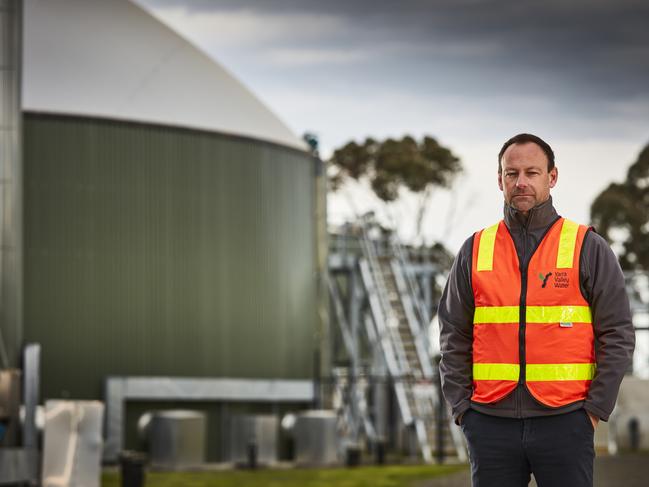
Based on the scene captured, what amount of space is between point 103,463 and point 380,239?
15.7 meters

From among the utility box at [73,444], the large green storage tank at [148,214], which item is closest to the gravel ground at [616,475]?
the utility box at [73,444]

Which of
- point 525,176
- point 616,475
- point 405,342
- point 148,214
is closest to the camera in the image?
point 525,176

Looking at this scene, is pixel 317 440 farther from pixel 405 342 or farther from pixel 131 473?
pixel 131 473

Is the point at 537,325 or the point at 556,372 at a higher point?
the point at 537,325

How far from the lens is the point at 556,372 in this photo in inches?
230

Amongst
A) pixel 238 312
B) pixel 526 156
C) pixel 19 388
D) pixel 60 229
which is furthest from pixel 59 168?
pixel 526 156

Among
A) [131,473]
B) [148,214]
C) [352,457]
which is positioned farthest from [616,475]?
[148,214]

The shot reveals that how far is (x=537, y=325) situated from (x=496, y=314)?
0.59 feet

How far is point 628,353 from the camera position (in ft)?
19.1

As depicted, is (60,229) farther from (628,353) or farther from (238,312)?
(628,353)

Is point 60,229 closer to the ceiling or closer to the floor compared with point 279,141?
closer to the floor

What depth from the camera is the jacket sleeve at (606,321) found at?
576 cm

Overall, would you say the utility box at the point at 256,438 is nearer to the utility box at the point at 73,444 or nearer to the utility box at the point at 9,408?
the utility box at the point at 9,408

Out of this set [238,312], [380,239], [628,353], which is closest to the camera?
[628,353]
